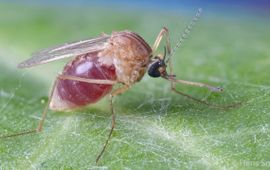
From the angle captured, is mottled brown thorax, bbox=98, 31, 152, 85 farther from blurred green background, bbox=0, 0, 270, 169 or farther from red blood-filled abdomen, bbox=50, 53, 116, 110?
blurred green background, bbox=0, 0, 270, 169

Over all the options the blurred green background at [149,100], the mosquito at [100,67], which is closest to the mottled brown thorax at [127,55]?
the mosquito at [100,67]

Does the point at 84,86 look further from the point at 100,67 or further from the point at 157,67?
the point at 157,67

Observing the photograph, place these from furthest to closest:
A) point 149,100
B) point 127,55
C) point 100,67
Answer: point 149,100, point 100,67, point 127,55

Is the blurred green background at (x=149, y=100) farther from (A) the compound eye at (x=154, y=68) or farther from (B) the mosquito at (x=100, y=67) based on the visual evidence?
(A) the compound eye at (x=154, y=68)

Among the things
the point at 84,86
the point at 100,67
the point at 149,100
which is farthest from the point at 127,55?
the point at 149,100

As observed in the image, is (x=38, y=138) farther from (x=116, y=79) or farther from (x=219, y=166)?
(x=219, y=166)

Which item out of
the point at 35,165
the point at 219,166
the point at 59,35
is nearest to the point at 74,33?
the point at 59,35

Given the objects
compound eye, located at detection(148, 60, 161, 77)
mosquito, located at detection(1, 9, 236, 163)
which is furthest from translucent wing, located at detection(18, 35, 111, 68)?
compound eye, located at detection(148, 60, 161, 77)
